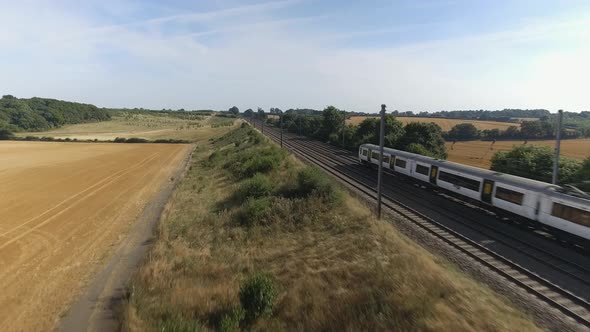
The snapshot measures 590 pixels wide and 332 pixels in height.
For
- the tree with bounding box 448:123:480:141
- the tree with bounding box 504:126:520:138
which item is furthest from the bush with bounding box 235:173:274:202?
the tree with bounding box 504:126:520:138

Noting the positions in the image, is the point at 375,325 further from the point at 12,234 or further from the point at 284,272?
the point at 12,234

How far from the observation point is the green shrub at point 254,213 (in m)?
22.5

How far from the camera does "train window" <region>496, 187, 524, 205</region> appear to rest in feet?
63.2

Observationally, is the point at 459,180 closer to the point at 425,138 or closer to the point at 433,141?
the point at 425,138

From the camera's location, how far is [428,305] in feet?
33.9

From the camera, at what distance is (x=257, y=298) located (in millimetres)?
12539

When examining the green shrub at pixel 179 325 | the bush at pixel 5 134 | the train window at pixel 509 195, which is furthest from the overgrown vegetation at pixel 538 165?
the bush at pixel 5 134

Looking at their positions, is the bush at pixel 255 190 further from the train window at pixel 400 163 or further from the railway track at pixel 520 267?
the train window at pixel 400 163

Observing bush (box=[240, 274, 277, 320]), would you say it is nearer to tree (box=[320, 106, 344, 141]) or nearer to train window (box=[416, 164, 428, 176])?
train window (box=[416, 164, 428, 176])

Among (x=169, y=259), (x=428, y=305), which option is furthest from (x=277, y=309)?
(x=169, y=259)

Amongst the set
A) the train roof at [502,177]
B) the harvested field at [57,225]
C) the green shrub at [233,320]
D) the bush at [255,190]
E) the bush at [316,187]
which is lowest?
the harvested field at [57,225]

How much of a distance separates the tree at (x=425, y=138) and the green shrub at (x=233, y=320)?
3688 cm

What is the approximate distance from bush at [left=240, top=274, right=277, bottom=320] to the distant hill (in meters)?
137

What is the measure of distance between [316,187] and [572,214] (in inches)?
556
